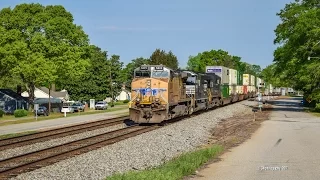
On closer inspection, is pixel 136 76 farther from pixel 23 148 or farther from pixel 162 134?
pixel 23 148

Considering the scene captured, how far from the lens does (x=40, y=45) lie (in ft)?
178

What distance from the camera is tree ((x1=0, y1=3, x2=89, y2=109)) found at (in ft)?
173

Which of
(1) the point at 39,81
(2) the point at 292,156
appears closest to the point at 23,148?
(2) the point at 292,156

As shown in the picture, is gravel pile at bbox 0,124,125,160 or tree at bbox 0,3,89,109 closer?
gravel pile at bbox 0,124,125,160

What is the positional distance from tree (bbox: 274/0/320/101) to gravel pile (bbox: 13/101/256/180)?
22764 mm

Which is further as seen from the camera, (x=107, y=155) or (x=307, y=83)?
(x=307, y=83)

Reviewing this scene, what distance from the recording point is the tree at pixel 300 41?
42812 mm

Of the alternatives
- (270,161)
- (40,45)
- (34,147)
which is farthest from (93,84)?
(270,161)

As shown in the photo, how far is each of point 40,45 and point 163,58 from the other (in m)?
49.1

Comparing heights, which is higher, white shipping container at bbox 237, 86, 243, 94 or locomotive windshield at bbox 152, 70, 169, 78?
locomotive windshield at bbox 152, 70, 169, 78

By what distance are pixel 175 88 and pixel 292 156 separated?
49.7 ft

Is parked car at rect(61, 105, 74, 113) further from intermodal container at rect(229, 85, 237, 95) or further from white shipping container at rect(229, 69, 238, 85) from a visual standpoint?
white shipping container at rect(229, 69, 238, 85)

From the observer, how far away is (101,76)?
8719 cm

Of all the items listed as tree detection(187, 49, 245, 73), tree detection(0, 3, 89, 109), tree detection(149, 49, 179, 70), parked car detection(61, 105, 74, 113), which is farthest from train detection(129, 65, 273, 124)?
tree detection(187, 49, 245, 73)
